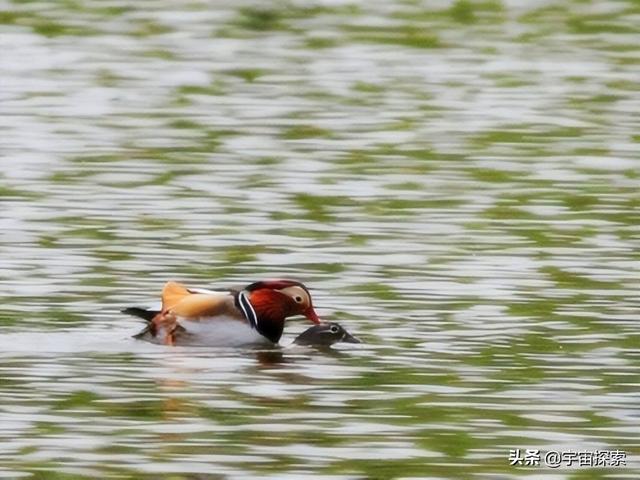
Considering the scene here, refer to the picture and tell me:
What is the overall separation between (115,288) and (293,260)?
4.66 ft

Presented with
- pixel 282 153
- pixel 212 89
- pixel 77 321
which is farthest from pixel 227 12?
pixel 77 321

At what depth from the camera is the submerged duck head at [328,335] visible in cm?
1317

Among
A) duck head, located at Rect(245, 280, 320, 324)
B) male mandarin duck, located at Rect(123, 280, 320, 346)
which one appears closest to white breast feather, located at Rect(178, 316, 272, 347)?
male mandarin duck, located at Rect(123, 280, 320, 346)

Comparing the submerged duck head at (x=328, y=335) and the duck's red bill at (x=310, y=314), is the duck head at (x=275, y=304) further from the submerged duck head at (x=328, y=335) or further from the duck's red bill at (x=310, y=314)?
the submerged duck head at (x=328, y=335)

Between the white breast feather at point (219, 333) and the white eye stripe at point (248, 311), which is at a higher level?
the white eye stripe at point (248, 311)

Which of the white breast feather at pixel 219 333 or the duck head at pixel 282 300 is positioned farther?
the duck head at pixel 282 300

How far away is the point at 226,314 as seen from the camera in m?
13.6

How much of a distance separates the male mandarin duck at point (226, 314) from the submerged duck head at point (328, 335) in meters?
0.19

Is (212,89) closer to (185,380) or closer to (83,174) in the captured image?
(83,174)

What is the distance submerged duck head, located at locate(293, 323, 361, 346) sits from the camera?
1317cm

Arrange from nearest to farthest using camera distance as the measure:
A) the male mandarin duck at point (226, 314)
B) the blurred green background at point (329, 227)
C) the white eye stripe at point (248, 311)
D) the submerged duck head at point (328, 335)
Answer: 1. the blurred green background at point (329, 227)
2. the submerged duck head at point (328, 335)
3. the male mandarin duck at point (226, 314)
4. the white eye stripe at point (248, 311)

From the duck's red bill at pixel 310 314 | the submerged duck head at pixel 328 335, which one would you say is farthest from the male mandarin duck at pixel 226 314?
the submerged duck head at pixel 328 335

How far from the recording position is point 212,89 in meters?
23.3

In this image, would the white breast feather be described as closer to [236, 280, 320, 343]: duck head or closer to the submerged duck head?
[236, 280, 320, 343]: duck head
